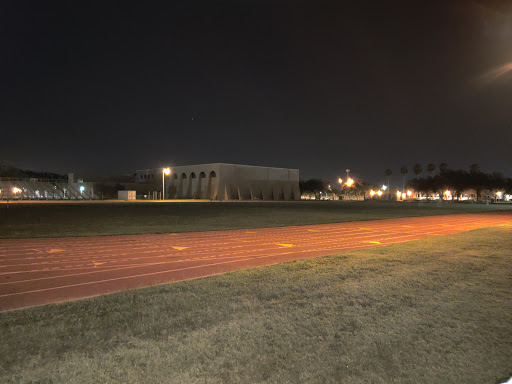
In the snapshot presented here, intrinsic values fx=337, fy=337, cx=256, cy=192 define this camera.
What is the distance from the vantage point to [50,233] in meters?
14.0

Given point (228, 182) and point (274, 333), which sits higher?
point (228, 182)

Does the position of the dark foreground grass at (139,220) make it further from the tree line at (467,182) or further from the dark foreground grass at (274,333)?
the tree line at (467,182)

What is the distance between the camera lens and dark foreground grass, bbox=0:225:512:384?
127 inches

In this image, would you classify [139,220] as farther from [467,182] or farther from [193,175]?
[467,182]

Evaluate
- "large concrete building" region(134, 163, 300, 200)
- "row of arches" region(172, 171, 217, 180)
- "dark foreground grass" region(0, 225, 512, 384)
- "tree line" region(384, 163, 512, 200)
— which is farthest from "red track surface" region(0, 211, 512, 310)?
"tree line" region(384, 163, 512, 200)

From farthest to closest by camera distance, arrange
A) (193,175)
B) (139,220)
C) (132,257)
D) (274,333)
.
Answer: (193,175) < (139,220) < (132,257) < (274,333)

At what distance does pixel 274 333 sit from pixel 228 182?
2484 inches

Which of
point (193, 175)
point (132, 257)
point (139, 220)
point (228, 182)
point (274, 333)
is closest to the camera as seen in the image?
point (274, 333)

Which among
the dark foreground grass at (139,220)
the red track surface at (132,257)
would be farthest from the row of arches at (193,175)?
the red track surface at (132,257)

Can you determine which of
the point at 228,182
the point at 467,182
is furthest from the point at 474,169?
the point at 228,182

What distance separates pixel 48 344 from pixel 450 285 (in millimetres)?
6369

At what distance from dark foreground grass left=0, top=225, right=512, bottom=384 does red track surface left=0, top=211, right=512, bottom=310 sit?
1019 millimetres

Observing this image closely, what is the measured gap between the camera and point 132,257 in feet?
30.0

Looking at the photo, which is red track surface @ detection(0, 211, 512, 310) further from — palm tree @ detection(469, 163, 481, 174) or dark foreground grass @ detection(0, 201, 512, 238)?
palm tree @ detection(469, 163, 481, 174)
